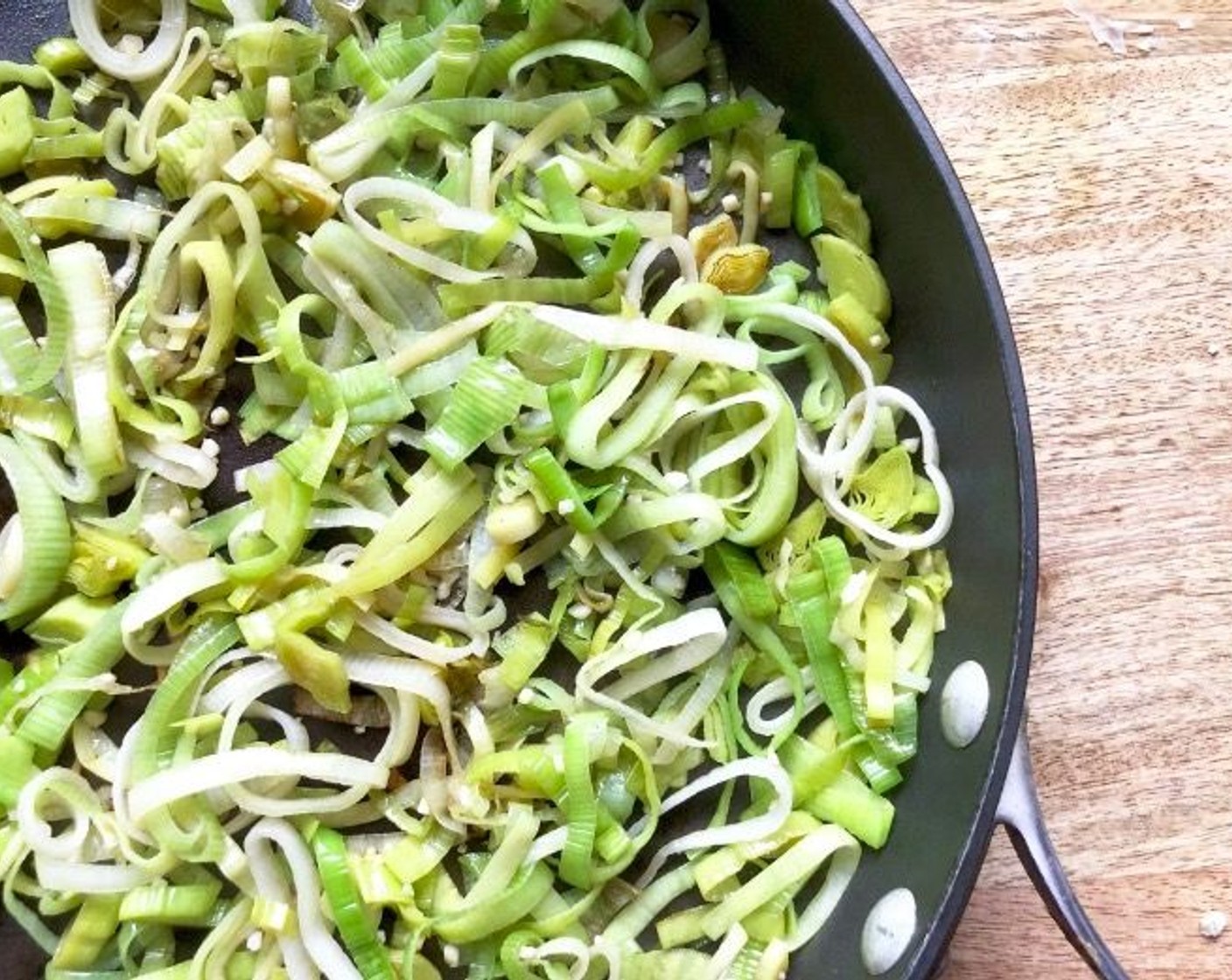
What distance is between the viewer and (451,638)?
1331mm

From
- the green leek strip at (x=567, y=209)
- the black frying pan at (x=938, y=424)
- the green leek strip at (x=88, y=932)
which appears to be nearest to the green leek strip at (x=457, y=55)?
the green leek strip at (x=567, y=209)

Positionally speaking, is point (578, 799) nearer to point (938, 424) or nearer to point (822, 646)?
point (822, 646)

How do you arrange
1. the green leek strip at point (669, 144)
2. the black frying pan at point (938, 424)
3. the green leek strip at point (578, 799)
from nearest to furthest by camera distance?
the black frying pan at point (938, 424) < the green leek strip at point (578, 799) < the green leek strip at point (669, 144)

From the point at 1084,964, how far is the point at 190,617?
0.92 metres

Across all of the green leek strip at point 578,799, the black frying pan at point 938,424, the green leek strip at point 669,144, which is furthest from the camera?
the green leek strip at point 669,144

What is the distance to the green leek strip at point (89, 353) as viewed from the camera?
4.33 ft

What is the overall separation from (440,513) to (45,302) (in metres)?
0.43

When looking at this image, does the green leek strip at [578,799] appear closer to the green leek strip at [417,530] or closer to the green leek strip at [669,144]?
the green leek strip at [417,530]

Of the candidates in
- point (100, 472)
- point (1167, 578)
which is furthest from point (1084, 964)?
point (100, 472)

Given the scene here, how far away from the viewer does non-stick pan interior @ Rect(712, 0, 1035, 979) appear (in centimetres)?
112

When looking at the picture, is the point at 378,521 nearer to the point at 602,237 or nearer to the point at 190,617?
the point at 190,617

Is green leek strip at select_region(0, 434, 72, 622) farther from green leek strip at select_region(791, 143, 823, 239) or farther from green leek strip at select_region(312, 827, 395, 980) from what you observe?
green leek strip at select_region(791, 143, 823, 239)

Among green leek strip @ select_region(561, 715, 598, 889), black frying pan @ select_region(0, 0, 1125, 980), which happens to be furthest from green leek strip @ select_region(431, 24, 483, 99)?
green leek strip @ select_region(561, 715, 598, 889)

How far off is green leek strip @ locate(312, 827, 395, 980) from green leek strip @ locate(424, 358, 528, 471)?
38 cm
